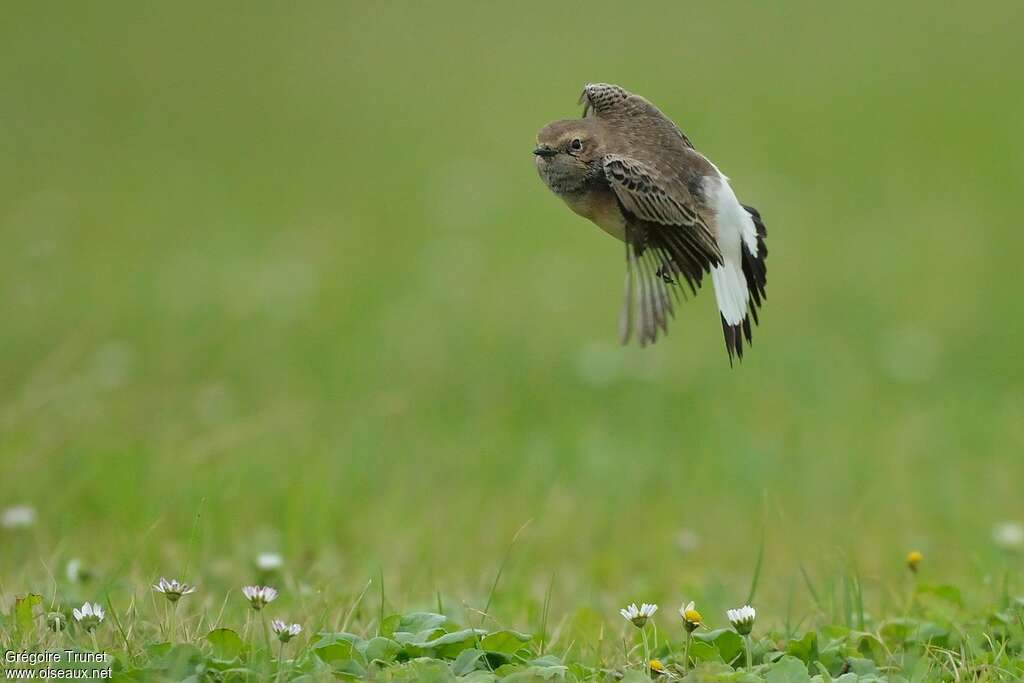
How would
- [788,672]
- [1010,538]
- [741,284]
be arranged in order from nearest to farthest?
1. [788,672]
2. [741,284]
3. [1010,538]

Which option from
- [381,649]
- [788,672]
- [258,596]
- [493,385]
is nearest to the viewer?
[788,672]

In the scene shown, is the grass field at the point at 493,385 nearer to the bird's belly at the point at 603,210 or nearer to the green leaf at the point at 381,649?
the green leaf at the point at 381,649

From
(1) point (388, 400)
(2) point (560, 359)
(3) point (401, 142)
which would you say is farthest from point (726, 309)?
(3) point (401, 142)

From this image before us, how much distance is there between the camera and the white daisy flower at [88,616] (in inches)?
157

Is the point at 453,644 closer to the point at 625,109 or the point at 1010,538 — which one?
the point at 625,109

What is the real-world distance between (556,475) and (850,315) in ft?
11.5

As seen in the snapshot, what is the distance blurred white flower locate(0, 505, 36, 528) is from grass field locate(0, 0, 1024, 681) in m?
0.06

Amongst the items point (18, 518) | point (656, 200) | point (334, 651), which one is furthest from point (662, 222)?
point (18, 518)

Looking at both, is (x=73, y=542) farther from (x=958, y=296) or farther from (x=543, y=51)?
(x=543, y=51)

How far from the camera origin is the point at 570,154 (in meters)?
4.21

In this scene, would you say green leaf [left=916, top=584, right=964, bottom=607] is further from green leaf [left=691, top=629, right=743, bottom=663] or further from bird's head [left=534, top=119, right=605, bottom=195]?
bird's head [left=534, top=119, right=605, bottom=195]

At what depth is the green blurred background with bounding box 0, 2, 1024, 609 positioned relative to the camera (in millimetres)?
6527

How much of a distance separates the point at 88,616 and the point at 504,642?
1.11 m

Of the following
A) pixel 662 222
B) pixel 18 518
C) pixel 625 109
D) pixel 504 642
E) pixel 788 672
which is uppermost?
pixel 625 109
